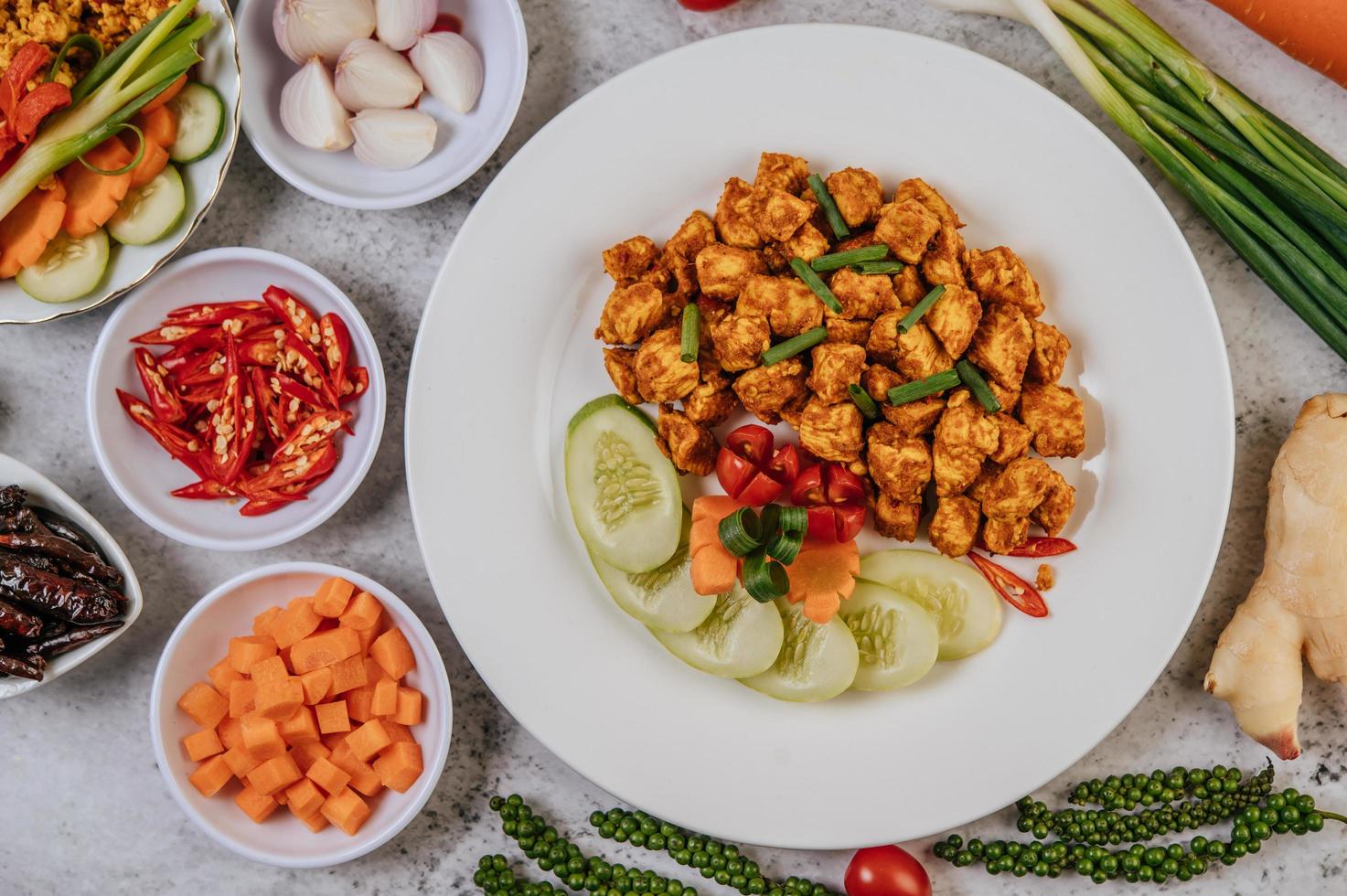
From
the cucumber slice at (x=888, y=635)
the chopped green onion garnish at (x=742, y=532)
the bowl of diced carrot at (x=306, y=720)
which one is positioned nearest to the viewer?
the chopped green onion garnish at (x=742, y=532)

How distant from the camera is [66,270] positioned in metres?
2.63

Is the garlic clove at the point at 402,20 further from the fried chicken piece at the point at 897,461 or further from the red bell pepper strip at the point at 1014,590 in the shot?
the red bell pepper strip at the point at 1014,590

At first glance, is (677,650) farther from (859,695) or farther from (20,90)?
(20,90)

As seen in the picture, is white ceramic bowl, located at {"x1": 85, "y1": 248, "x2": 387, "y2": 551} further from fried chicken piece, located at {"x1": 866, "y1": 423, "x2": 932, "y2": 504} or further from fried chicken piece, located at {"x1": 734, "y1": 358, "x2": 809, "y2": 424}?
fried chicken piece, located at {"x1": 866, "y1": 423, "x2": 932, "y2": 504}

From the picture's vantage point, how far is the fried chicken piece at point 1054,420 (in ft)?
8.37

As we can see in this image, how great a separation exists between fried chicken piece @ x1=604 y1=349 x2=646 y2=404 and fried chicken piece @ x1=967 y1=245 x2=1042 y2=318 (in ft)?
3.20

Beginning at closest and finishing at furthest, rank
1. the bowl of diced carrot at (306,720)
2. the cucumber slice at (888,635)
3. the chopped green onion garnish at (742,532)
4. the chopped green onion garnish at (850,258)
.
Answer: the chopped green onion garnish at (742,532) → the chopped green onion garnish at (850,258) → the cucumber slice at (888,635) → the bowl of diced carrot at (306,720)

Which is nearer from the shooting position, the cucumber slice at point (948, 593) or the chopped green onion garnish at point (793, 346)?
the chopped green onion garnish at point (793, 346)

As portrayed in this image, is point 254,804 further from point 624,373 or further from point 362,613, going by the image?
point 624,373

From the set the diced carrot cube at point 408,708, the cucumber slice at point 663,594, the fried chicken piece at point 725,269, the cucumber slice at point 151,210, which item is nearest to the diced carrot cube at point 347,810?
the diced carrot cube at point 408,708

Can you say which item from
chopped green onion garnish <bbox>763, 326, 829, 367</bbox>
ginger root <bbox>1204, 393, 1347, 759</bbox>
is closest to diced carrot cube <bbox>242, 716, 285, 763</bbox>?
chopped green onion garnish <bbox>763, 326, 829, 367</bbox>

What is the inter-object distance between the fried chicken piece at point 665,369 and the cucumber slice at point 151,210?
136cm

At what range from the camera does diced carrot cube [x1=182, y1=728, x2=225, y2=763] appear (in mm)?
2775

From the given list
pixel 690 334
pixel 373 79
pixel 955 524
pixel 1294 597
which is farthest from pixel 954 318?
pixel 373 79
